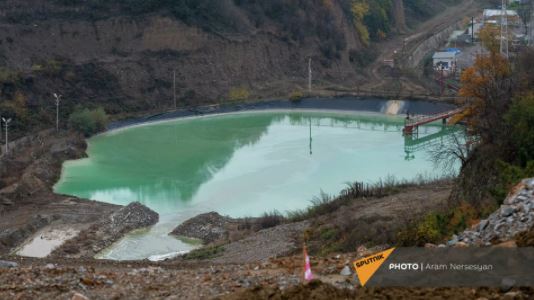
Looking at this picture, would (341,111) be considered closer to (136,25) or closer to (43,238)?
(136,25)

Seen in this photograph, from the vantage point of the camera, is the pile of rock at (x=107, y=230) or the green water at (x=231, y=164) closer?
the pile of rock at (x=107, y=230)

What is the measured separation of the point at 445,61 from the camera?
58.4 metres

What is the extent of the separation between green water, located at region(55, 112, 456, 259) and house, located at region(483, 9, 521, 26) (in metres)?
23.7

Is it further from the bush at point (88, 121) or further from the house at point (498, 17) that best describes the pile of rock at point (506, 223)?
the house at point (498, 17)

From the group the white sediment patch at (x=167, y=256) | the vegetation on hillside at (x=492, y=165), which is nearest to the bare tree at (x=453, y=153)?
the vegetation on hillside at (x=492, y=165)

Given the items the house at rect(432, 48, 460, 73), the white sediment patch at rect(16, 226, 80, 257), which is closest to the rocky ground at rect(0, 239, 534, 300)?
the white sediment patch at rect(16, 226, 80, 257)

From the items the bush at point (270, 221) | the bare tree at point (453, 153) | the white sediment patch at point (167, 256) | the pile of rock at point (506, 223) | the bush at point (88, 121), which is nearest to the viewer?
the pile of rock at point (506, 223)

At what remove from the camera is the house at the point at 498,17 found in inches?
2576

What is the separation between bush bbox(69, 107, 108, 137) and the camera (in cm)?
4178

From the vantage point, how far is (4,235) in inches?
914

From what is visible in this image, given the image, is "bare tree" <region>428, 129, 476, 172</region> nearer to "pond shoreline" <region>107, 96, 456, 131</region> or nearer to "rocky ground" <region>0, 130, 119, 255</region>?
"pond shoreline" <region>107, 96, 456, 131</region>

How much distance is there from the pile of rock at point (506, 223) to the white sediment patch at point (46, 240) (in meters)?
13.6

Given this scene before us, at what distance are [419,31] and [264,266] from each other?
6033 centimetres

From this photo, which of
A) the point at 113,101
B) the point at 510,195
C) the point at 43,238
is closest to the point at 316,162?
the point at 43,238
